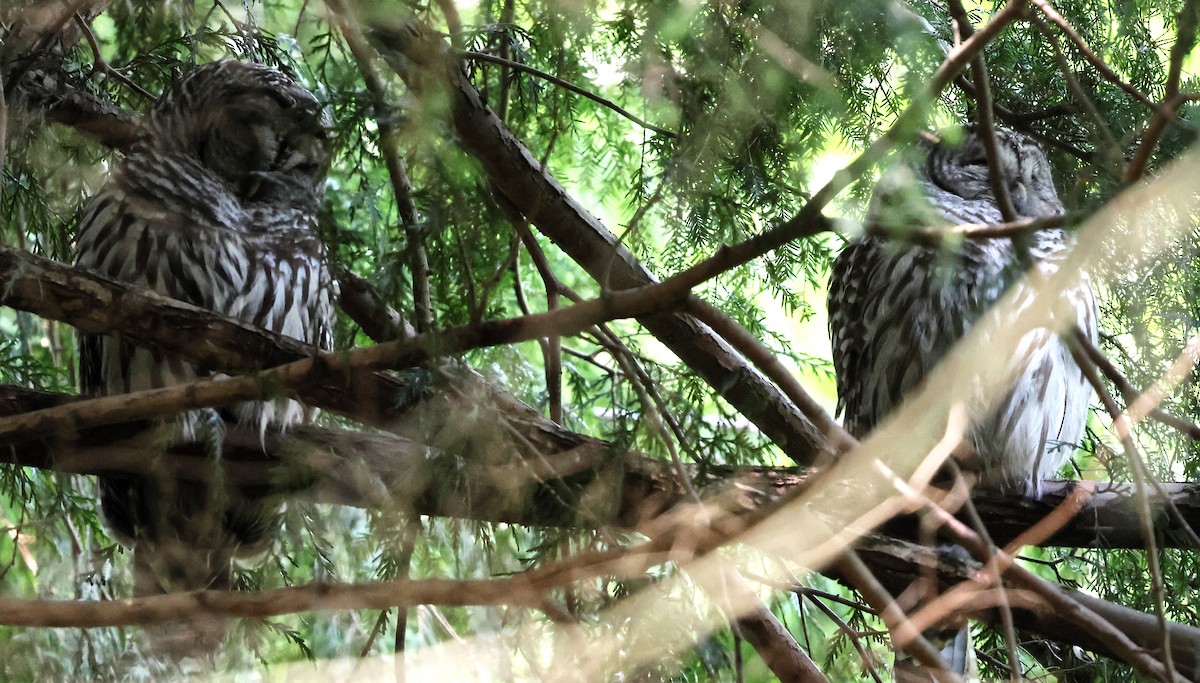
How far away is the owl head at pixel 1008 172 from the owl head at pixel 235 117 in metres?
2.13

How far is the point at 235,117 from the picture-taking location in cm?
355

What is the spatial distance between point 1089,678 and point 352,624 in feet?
6.91

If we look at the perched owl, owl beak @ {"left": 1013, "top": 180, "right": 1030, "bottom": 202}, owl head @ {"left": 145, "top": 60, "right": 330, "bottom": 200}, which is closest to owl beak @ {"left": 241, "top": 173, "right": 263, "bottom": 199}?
owl head @ {"left": 145, "top": 60, "right": 330, "bottom": 200}

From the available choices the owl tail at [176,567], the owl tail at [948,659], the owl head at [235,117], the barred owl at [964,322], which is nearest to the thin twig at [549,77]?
the owl head at [235,117]

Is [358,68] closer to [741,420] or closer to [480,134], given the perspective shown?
[480,134]

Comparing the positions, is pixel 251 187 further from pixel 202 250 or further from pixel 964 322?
pixel 964 322

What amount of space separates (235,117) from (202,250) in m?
0.46

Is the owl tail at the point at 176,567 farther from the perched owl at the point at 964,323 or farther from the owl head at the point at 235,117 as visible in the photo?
the perched owl at the point at 964,323

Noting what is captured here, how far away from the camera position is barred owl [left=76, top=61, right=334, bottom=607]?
10.7 ft

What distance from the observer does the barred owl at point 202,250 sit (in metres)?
3.26

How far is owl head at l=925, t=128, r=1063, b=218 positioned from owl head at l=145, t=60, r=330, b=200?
213 cm

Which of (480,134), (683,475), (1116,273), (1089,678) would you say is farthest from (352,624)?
(1116,273)

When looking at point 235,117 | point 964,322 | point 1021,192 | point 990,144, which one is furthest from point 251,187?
point 1021,192

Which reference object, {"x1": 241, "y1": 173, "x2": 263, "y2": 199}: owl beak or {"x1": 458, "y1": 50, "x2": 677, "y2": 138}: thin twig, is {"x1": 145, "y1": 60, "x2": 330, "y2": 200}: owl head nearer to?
{"x1": 241, "y1": 173, "x2": 263, "y2": 199}: owl beak
